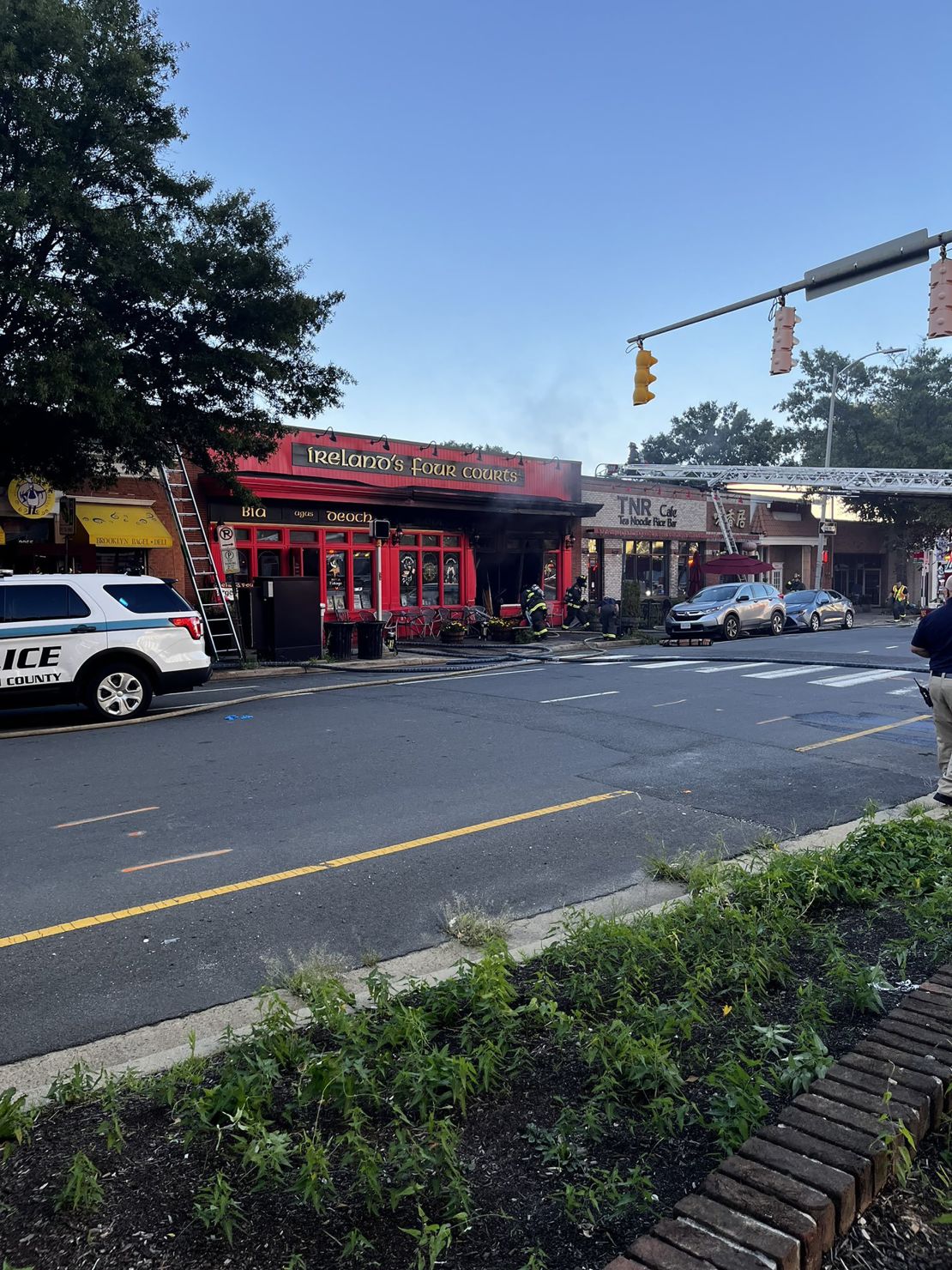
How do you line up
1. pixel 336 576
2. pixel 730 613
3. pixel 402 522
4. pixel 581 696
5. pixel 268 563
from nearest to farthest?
1. pixel 581 696
2. pixel 268 563
3. pixel 336 576
4. pixel 402 522
5. pixel 730 613

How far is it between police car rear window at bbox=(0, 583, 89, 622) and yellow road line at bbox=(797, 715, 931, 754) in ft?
30.1

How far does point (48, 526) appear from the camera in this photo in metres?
20.7

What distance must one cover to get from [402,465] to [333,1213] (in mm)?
26392

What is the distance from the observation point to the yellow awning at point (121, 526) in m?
20.4

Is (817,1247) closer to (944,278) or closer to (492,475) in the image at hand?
(944,278)

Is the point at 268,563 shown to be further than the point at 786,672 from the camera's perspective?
Yes

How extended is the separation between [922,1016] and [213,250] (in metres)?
16.3

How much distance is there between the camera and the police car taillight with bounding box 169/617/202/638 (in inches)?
511

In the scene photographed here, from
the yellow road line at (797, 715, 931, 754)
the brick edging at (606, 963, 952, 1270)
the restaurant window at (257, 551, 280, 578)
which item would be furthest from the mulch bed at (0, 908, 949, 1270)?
the restaurant window at (257, 551, 280, 578)

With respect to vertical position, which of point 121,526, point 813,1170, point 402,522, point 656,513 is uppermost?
point 656,513

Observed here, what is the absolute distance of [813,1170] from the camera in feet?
7.78

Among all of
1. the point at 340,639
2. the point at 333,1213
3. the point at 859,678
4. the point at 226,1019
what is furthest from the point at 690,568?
the point at 333,1213

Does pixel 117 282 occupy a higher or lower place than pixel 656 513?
higher

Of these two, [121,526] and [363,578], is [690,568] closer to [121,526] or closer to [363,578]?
[363,578]
